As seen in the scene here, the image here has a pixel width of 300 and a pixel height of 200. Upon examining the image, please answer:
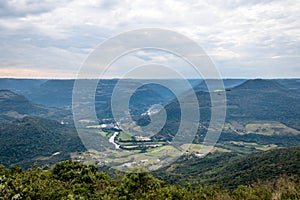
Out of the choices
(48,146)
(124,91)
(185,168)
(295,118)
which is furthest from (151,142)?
A: (295,118)

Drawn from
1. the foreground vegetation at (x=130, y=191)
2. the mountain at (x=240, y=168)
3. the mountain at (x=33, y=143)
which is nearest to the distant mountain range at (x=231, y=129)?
the mountain at (x=33, y=143)

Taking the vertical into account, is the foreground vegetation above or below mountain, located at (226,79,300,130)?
above

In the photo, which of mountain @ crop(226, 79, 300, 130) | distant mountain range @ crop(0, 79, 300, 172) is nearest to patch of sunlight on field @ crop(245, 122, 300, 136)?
distant mountain range @ crop(0, 79, 300, 172)

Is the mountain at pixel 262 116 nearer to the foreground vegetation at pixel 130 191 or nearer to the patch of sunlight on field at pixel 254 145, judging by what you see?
the patch of sunlight on field at pixel 254 145

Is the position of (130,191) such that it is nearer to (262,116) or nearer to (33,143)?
(33,143)

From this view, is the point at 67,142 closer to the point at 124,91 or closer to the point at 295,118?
the point at 124,91

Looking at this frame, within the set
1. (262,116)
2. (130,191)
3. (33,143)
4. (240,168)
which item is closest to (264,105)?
(262,116)

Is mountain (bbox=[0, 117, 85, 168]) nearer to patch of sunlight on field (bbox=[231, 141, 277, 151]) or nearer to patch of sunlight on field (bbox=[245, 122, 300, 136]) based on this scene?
patch of sunlight on field (bbox=[231, 141, 277, 151])
